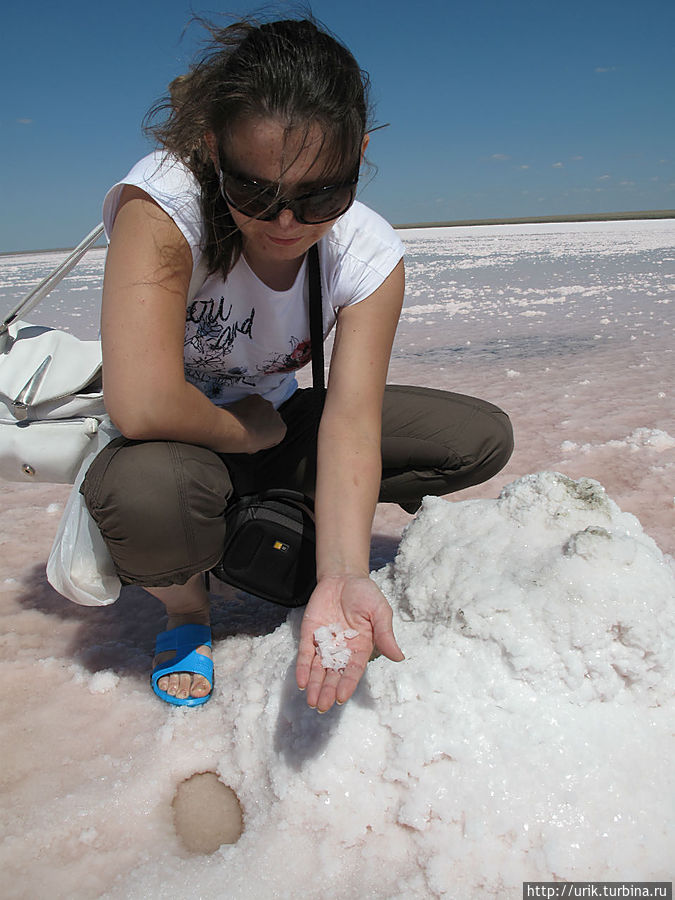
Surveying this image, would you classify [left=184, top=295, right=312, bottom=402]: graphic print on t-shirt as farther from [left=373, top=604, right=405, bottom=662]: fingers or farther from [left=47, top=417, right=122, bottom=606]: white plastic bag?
[left=373, top=604, right=405, bottom=662]: fingers

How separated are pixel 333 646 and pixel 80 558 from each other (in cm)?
62

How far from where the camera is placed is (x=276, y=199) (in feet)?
3.91

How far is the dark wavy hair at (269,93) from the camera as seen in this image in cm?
113

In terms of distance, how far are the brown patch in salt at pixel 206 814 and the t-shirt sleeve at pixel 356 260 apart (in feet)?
3.40

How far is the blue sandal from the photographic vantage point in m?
1.47

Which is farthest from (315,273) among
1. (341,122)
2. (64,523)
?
(64,523)

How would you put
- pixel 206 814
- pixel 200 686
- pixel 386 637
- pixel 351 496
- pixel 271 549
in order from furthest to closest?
pixel 271 549 → pixel 200 686 → pixel 351 496 → pixel 206 814 → pixel 386 637

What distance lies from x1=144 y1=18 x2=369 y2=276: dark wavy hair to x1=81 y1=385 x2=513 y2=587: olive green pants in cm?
52

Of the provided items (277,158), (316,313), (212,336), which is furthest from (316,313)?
(277,158)

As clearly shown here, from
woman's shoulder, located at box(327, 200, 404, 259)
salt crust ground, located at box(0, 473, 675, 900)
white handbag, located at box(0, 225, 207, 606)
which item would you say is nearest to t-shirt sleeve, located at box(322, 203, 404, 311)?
woman's shoulder, located at box(327, 200, 404, 259)

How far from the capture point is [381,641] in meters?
1.11

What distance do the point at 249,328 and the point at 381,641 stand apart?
2.59 feet

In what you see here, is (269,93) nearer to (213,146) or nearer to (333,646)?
(213,146)

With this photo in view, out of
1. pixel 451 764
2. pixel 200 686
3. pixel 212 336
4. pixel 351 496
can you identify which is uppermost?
pixel 212 336
